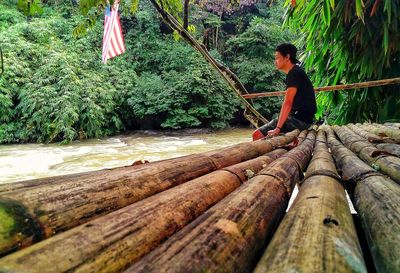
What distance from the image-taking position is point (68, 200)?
2.32ft

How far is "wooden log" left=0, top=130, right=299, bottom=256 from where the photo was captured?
577 millimetres

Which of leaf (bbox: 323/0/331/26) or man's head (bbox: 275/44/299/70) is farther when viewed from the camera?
man's head (bbox: 275/44/299/70)

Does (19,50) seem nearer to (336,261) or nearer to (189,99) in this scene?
Answer: (189,99)

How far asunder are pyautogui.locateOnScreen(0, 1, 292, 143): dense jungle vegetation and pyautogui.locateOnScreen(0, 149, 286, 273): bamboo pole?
28.4 ft

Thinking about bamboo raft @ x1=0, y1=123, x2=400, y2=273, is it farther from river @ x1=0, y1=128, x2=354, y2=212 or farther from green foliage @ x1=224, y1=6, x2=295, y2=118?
green foliage @ x1=224, y1=6, x2=295, y2=118

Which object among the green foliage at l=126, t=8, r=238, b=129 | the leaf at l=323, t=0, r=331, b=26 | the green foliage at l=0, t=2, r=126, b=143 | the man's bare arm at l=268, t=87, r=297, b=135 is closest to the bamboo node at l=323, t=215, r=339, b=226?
the man's bare arm at l=268, t=87, r=297, b=135

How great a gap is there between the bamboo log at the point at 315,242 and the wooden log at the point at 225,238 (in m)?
0.04

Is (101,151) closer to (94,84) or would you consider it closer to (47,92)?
(47,92)

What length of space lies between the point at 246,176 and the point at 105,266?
0.81 m

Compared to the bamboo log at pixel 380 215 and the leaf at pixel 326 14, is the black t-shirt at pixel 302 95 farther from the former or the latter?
the bamboo log at pixel 380 215

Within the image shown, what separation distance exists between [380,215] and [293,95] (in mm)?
2494

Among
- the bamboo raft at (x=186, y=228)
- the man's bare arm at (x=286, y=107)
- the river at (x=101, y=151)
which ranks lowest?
the river at (x=101, y=151)

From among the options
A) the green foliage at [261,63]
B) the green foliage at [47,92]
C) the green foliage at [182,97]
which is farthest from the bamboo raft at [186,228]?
the green foliage at [261,63]

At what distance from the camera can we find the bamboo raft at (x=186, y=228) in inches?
20.8
